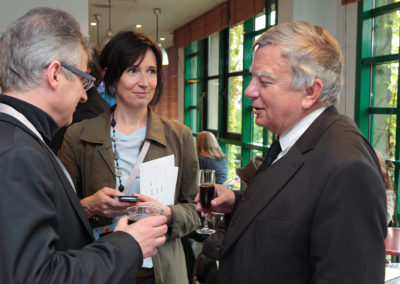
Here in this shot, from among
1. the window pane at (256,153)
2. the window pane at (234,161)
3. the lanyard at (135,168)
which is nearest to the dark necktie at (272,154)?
the lanyard at (135,168)

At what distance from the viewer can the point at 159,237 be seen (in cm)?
110

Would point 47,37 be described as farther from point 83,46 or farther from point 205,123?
point 205,123

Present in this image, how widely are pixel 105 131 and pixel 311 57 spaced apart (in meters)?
0.94

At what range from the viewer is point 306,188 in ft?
3.41

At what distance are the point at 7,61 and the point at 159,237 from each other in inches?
24.8

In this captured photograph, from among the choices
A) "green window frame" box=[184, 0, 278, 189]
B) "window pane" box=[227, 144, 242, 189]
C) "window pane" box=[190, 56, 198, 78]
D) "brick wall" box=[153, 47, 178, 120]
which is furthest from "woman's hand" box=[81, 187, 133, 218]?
"brick wall" box=[153, 47, 178, 120]

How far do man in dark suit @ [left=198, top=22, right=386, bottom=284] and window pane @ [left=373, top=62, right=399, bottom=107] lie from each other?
10.3ft

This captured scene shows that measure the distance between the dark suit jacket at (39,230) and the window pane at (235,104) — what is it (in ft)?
19.6

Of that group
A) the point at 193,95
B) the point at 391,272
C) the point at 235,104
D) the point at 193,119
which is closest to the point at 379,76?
the point at 391,272

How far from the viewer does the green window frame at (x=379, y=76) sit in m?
3.88

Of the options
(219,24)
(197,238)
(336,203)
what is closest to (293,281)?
(336,203)

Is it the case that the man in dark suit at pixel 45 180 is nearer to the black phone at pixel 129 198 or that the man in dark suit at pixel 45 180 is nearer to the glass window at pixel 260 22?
the black phone at pixel 129 198

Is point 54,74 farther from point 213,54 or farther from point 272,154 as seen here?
point 213,54

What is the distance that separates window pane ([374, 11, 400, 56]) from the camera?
12.7 ft
